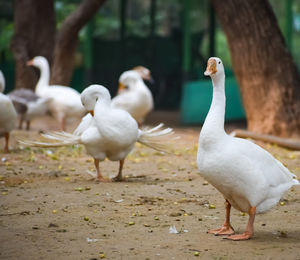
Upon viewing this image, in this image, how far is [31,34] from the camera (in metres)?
13.2

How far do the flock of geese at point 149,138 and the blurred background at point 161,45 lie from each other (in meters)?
2.05

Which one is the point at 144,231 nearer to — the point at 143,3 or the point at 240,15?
the point at 240,15

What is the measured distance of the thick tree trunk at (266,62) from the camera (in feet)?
32.8

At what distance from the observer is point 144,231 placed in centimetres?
468

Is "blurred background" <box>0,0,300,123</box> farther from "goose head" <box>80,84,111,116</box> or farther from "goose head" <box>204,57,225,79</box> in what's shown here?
"goose head" <box>204,57,225,79</box>

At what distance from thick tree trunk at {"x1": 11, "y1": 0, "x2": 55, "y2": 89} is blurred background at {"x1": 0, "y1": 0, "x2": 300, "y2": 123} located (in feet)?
5.32

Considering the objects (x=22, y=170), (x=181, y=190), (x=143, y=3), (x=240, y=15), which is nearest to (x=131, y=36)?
(x=143, y=3)

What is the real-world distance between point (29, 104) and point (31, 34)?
257 centimetres

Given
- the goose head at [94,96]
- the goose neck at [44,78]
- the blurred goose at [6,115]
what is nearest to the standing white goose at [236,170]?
the goose head at [94,96]

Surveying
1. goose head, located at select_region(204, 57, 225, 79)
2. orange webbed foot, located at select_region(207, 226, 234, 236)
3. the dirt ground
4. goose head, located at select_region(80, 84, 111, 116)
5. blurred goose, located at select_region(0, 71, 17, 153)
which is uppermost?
goose head, located at select_region(204, 57, 225, 79)

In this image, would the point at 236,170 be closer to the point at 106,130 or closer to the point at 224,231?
the point at 224,231

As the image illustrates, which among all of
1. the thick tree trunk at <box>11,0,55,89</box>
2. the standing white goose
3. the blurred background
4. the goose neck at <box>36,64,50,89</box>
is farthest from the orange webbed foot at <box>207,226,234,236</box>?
the thick tree trunk at <box>11,0,55,89</box>

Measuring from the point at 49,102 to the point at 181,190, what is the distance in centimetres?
551

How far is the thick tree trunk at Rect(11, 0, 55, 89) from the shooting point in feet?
42.8
